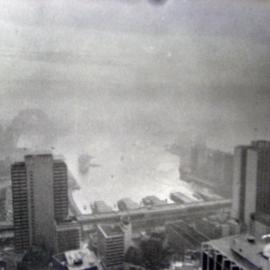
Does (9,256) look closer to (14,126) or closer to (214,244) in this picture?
(14,126)

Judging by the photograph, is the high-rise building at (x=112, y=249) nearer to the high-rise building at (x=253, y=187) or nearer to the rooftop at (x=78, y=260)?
the rooftop at (x=78, y=260)

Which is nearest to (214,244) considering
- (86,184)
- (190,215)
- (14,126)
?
(190,215)


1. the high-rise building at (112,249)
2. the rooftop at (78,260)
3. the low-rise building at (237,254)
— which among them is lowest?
the high-rise building at (112,249)

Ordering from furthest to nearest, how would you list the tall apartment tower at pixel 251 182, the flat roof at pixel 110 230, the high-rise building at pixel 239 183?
the high-rise building at pixel 239 183, the tall apartment tower at pixel 251 182, the flat roof at pixel 110 230

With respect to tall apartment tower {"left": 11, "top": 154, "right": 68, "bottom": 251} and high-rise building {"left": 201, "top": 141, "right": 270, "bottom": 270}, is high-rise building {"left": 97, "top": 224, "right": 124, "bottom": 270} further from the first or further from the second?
high-rise building {"left": 201, "top": 141, "right": 270, "bottom": 270}

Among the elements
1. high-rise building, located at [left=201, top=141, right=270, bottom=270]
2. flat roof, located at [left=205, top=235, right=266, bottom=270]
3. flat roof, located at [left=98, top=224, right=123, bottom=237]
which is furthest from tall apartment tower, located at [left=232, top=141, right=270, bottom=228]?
flat roof, located at [left=205, top=235, right=266, bottom=270]

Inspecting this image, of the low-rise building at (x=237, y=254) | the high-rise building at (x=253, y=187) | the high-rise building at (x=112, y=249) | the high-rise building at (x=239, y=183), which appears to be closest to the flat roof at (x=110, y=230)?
the high-rise building at (x=112, y=249)

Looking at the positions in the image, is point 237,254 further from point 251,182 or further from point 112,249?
point 251,182

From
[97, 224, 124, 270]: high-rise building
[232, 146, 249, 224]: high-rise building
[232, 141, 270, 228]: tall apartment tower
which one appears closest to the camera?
[97, 224, 124, 270]: high-rise building

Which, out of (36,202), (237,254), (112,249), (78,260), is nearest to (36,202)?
(36,202)
